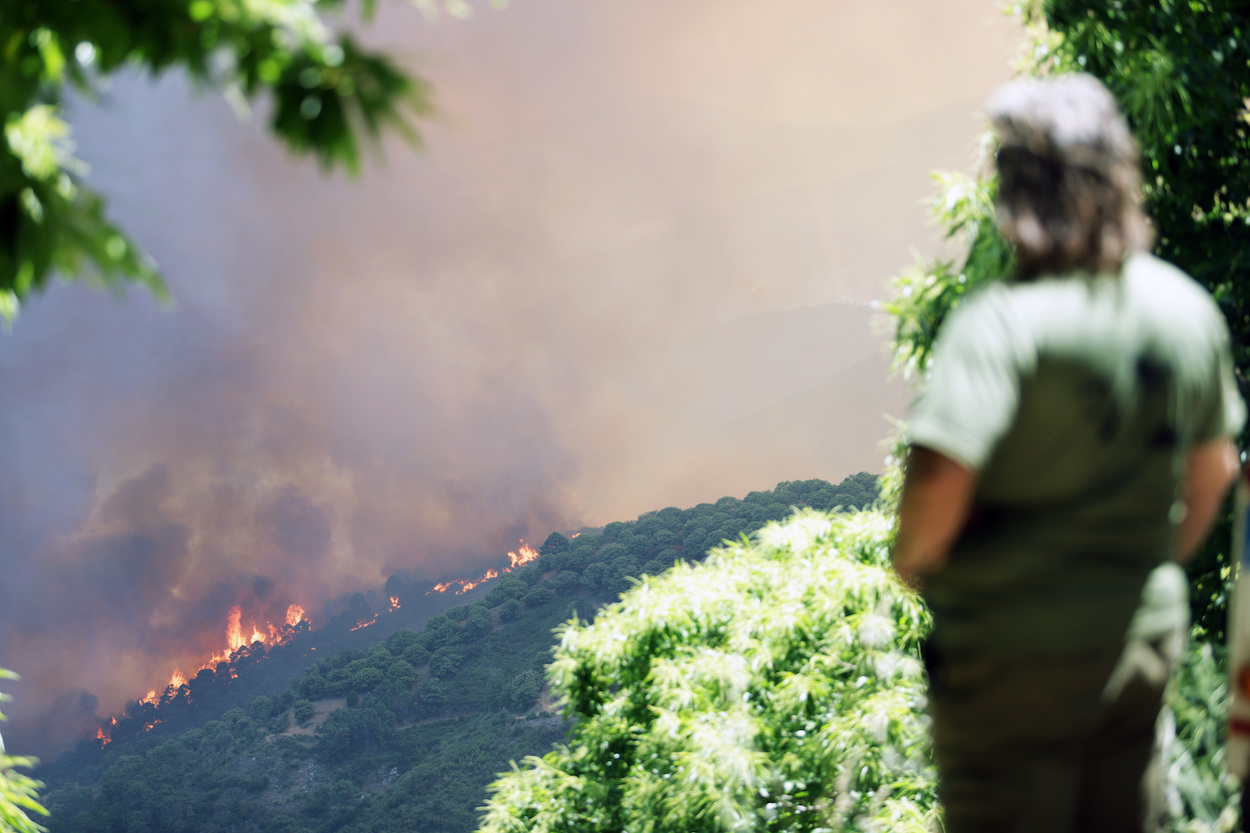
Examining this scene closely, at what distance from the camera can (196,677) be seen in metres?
55.7

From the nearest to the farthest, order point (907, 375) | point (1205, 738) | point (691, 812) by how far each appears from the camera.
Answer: point (1205, 738)
point (907, 375)
point (691, 812)

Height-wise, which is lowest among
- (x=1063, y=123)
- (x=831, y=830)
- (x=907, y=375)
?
(x=831, y=830)

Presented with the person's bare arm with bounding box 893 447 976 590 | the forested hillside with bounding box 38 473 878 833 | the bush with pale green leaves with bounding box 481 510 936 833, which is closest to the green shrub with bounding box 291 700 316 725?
the forested hillside with bounding box 38 473 878 833

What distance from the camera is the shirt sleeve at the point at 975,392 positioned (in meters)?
0.80

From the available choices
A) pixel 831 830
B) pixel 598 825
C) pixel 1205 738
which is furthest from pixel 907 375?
pixel 598 825

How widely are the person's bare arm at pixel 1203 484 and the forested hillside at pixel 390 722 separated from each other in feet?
107

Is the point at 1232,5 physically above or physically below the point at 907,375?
above

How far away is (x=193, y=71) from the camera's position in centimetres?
93

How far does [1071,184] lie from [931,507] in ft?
1.35

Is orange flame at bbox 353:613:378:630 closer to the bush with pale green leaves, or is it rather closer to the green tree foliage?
the bush with pale green leaves

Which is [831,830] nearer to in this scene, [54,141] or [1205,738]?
[1205,738]

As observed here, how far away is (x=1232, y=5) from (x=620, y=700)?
7.04 metres

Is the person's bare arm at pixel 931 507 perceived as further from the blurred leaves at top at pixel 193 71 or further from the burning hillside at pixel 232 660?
the burning hillside at pixel 232 660

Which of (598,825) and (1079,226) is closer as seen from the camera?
(1079,226)
